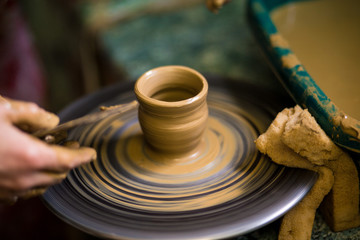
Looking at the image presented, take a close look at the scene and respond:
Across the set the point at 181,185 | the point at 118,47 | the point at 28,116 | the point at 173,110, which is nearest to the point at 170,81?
the point at 173,110

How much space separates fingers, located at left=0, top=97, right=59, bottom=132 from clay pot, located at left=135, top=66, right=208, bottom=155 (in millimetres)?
260

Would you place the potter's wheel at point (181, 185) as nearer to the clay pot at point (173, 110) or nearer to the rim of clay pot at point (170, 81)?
the clay pot at point (173, 110)

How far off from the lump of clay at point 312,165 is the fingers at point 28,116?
0.55 m

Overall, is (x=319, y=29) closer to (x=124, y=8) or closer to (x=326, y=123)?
(x=326, y=123)

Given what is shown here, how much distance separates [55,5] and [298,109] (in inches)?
90.8

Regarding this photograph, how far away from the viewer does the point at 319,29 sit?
1.55 metres

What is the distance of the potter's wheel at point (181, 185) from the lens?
0.86 meters

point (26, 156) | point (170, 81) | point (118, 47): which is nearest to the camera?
point (26, 156)

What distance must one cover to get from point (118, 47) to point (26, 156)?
1401 mm

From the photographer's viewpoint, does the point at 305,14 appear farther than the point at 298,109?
Yes

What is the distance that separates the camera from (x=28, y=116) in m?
0.81

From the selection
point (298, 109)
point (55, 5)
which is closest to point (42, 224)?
point (55, 5)

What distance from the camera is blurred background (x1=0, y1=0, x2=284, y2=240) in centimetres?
189

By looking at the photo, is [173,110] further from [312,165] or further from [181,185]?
[312,165]
